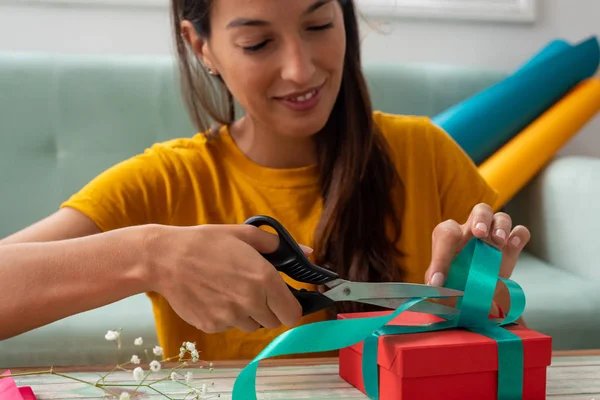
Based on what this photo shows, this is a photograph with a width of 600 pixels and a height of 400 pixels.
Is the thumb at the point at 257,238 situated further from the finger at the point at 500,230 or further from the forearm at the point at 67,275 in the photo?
the finger at the point at 500,230

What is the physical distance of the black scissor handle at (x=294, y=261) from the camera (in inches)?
24.0

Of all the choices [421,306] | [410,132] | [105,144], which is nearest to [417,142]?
[410,132]

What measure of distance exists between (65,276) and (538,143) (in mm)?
1419

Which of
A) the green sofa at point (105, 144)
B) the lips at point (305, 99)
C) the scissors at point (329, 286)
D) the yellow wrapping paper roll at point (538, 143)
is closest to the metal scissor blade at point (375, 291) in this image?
the scissors at point (329, 286)

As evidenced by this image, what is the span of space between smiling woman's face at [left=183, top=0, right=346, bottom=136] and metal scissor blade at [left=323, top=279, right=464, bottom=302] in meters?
0.36

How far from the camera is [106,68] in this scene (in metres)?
1.79

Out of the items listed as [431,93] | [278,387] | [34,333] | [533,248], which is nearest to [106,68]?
[34,333]

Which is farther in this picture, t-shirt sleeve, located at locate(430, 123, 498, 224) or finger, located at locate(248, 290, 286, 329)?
t-shirt sleeve, located at locate(430, 123, 498, 224)

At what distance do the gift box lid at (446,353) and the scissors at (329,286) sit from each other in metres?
0.04

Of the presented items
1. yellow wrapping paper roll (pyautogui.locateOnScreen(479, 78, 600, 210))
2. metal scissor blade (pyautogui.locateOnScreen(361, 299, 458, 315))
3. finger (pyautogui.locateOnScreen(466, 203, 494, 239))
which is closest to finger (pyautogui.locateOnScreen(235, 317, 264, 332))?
metal scissor blade (pyautogui.locateOnScreen(361, 299, 458, 315))

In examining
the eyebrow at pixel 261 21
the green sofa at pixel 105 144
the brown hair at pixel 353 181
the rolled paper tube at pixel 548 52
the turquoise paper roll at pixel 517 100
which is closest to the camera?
the eyebrow at pixel 261 21

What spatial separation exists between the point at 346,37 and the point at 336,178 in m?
0.21

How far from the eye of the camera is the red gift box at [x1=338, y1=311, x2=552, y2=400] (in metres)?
0.56

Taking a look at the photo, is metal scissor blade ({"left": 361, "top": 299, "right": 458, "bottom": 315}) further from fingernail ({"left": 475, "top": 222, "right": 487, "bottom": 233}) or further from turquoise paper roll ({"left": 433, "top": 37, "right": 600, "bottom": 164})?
turquoise paper roll ({"left": 433, "top": 37, "right": 600, "bottom": 164})
